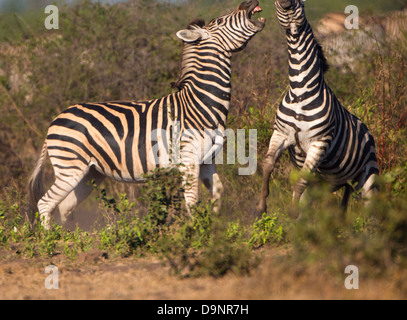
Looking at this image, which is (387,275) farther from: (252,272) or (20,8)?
(20,8)

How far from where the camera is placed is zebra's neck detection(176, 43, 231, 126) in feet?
20.6

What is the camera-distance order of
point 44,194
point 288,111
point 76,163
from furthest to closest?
point 44,194 → point 76,163 → point 288,111

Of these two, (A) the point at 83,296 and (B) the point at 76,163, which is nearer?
(A) the point at 83,296

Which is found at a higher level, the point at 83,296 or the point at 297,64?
the point at 297,64

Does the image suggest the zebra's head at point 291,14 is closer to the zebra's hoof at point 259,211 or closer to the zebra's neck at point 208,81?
the zebra's neck at point 208,81

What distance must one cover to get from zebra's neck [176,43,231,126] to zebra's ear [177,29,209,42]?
99 millimetres

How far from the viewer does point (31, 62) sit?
1020cm

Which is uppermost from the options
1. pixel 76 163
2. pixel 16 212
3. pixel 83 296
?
pixel 76 163

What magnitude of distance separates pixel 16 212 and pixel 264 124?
3.00 m

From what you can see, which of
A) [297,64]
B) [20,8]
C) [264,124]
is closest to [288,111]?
[297,64]

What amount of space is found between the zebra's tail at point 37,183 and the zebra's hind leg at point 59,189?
350mm

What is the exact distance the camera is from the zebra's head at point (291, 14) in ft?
17.3

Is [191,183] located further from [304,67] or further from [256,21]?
[256,21]

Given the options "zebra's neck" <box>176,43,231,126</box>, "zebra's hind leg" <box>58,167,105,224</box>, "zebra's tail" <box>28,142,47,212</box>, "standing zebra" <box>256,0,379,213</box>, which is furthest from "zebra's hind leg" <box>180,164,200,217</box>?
"zebra's tail" <box>28,142,47,212</box>
